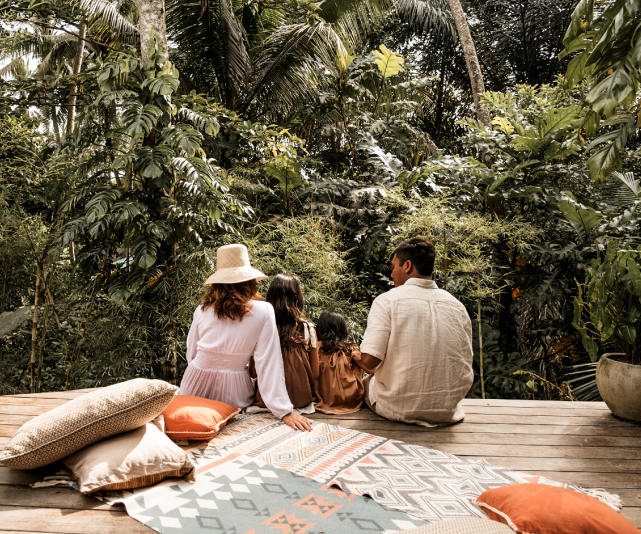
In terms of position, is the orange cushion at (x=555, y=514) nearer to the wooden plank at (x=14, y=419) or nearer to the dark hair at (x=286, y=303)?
the dark hair at (x=286, y=303)

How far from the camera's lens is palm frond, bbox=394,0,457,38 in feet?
35.4

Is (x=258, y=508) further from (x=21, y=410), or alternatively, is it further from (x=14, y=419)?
(x=21, y=410)

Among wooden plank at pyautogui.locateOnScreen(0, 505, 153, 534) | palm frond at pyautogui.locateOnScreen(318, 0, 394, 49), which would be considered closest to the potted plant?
wooden plank at pyautogui.locateOnScreen(0, 505, 153, 534)

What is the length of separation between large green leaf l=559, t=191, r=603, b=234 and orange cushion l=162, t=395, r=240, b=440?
131 inches

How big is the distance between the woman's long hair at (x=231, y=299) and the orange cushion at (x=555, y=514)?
5.19 ft

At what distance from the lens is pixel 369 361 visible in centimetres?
266

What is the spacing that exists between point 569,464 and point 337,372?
4.29ft

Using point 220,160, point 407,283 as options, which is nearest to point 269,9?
point 220,160

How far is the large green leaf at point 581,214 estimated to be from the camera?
4.14 metres

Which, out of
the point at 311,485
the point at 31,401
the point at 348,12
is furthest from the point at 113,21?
the point at 311,485

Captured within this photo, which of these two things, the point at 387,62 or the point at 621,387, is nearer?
the point at 621,387

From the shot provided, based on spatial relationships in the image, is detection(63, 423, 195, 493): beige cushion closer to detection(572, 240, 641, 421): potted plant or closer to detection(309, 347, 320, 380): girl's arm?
detection(309, 347, 320, 380): girl's arm

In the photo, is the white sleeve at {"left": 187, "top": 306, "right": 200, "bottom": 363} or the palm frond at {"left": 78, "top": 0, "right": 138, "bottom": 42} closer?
the white sleeve at {"left": 187, "top": 306, "right": 200, "bottom": 363}

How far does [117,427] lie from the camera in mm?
1989
